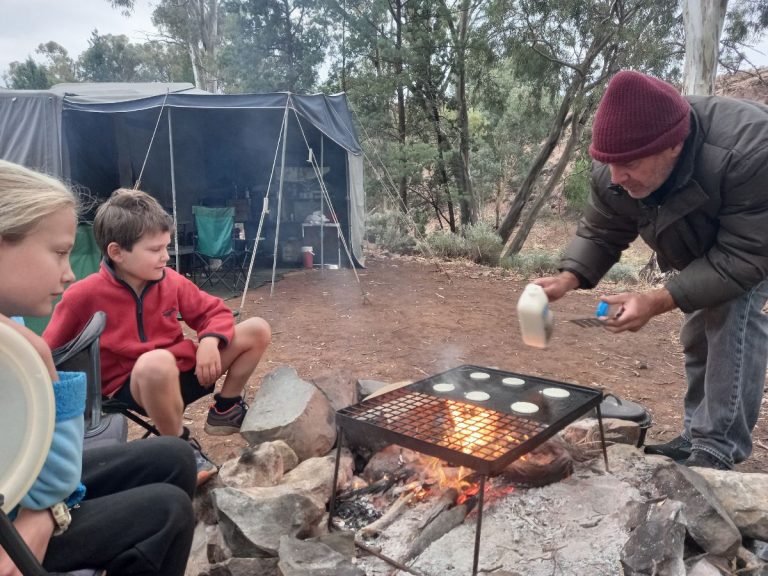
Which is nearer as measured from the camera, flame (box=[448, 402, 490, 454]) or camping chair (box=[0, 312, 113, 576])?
flame (box=[448, 402, 490, 454])

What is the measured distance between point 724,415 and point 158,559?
2384mm

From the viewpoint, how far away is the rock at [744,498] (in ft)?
6.48

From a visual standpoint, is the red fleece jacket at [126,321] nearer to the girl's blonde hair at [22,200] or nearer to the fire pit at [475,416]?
the fire pit at [475,416]

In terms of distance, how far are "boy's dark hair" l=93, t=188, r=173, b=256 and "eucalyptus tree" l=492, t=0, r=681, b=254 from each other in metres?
10.2

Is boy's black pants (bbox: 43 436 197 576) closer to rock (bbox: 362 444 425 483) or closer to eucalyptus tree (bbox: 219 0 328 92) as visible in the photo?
rock (bbox: 362 444 425 483)

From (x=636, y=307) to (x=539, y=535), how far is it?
98 cm

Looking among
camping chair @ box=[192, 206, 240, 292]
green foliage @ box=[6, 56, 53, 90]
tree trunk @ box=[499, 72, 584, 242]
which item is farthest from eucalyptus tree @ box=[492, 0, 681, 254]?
green foliage @ box=[6, 56, 53, 90]

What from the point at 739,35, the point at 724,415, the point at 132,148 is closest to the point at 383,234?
the point at 132,148

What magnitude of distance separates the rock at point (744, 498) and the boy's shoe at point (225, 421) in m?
2.16

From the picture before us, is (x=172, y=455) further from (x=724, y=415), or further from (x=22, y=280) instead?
(x=724, y=415)

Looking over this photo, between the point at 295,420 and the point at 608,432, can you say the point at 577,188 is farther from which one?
the point at 295,420

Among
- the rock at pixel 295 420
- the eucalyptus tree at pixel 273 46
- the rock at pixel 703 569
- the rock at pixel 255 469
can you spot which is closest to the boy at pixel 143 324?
the rock at pixel 255 469

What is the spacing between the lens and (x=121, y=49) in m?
29.4

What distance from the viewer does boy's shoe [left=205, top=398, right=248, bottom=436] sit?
2.84m
